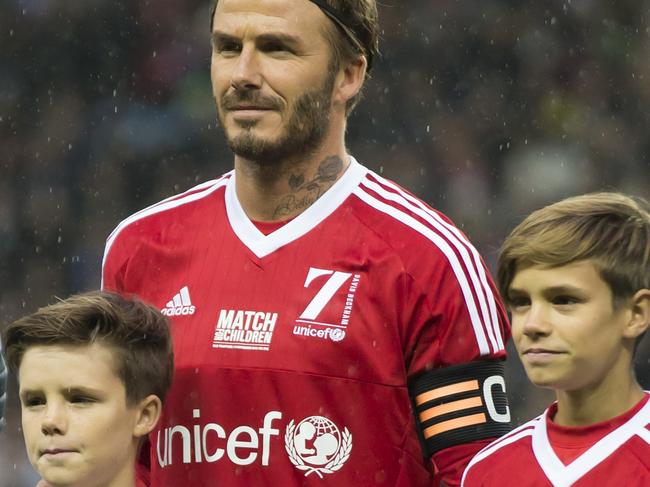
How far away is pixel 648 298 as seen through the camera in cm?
332

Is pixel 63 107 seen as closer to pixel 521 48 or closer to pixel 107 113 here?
pixel 107 113

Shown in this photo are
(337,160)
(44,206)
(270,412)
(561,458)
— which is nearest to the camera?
(561,458)

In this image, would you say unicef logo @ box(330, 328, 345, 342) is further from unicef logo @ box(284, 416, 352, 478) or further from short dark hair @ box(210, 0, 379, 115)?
short dark hair @ box(210, 0, 379, 115)

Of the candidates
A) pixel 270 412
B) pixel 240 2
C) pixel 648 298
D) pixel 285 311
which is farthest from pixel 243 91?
pixel 648 298

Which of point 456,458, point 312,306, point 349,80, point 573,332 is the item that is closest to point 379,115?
point 349,80

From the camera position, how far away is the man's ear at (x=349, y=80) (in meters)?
3.76

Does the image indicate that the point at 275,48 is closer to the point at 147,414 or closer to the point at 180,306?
the point at 180,306

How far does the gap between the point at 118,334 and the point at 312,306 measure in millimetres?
442

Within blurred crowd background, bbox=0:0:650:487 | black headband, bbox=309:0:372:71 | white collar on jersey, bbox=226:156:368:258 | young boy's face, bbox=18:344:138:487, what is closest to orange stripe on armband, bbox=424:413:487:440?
white collar on jersey, bbox=226:156:368:258

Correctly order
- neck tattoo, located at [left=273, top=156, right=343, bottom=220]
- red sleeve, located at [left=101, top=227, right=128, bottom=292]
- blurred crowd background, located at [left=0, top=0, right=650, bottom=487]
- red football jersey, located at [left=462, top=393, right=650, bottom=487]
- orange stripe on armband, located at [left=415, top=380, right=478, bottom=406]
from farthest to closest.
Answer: blurred crowd background, located at [left=0, top=0, right=650, bottom=487] → red sleeve, located at [left=101, top=227, right=128, bottom=292] → neck tattoo, located at [left=273, top=156, right=343, bottom=220] → orange stripe on armband, located at [left=415, top=380, right=478, bottom=406] → red football jersey, located at [left=462, top=393, right=650, bottom=487]

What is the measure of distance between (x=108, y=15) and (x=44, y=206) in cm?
121

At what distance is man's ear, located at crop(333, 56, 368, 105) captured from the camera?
3.76 metres

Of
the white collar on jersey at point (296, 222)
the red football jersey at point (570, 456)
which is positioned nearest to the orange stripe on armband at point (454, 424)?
the red football jersey at point (570, 456)

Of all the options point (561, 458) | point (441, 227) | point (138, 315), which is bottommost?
point (561, 458)
